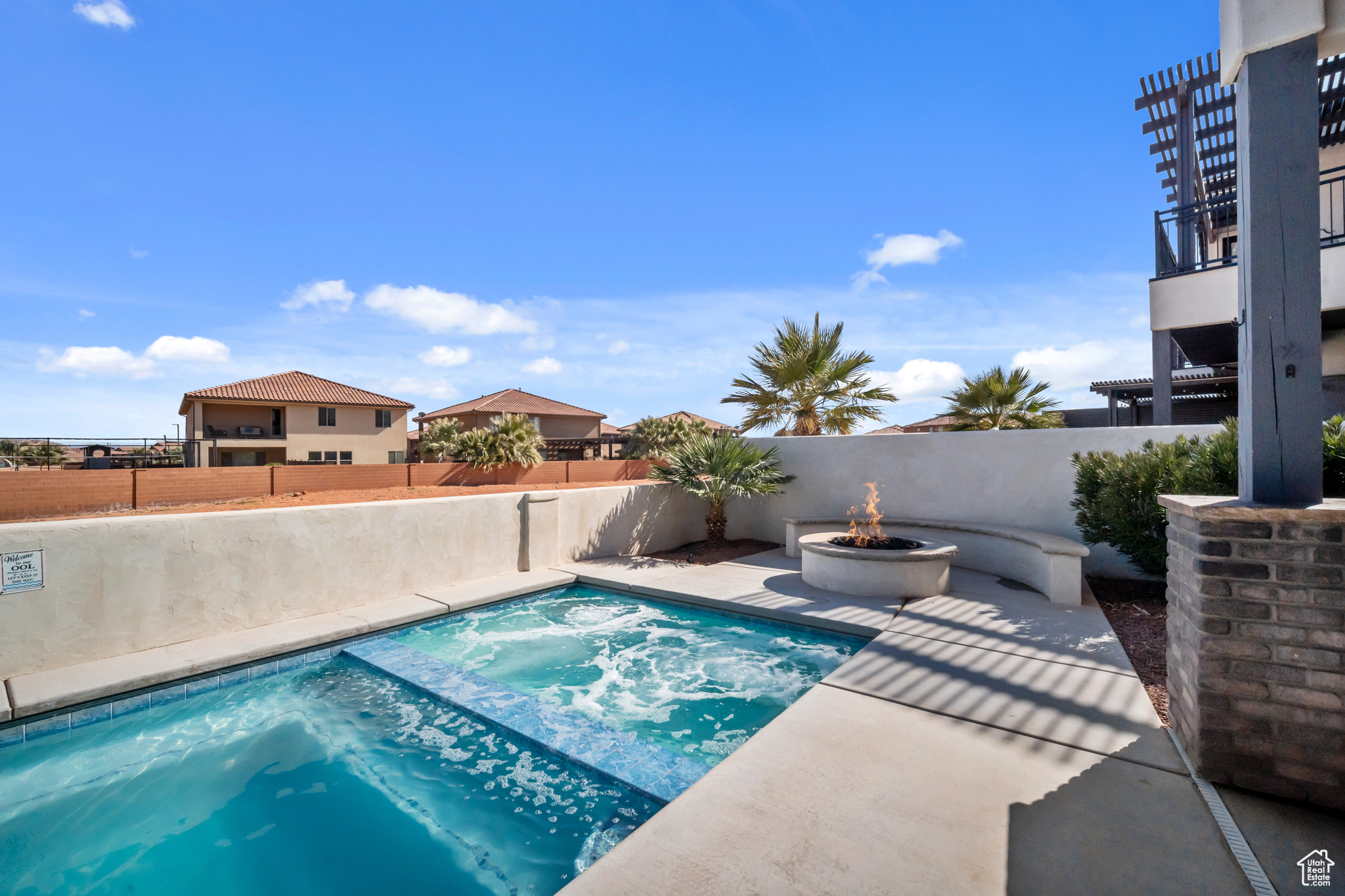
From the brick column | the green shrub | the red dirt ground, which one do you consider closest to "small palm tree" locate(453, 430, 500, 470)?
the red dirt ground

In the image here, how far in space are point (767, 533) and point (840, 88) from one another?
7.95 metres

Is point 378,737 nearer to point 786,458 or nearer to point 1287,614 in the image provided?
point 1287,614

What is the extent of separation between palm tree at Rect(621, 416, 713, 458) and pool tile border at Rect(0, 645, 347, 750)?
1729 cm

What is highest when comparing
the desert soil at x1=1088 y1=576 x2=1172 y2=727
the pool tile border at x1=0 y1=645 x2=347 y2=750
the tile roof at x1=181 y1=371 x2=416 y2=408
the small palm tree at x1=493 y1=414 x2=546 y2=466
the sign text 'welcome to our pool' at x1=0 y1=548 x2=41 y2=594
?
the tile roof at x1=181 y1=371 x2=416 y2=408

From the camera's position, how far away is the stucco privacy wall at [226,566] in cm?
445

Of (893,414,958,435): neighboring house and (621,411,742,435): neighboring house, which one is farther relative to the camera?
(621,411,742,435): neighboring house

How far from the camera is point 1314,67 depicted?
233 centimetres

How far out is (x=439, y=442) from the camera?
65.2 ft

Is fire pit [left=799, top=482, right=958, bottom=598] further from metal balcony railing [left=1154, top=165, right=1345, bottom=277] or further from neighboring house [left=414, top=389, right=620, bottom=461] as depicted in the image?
neighboring house [left=414, top=389, right=620, bottom=461]

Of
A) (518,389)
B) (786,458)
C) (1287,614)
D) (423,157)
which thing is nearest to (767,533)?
(786,458)

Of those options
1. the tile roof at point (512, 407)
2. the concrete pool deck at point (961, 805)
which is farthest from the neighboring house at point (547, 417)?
the concrete pool deck at point (961, 805)

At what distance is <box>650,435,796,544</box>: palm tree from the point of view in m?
9.50

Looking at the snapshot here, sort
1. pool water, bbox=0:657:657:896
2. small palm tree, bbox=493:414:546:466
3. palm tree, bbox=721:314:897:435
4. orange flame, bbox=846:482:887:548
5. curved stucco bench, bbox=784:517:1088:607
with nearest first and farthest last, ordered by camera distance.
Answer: pool water, bbox=0:657:657:896, curved stucco bench, bbox=784:517:1088:607, orange flame, bbox=846:482:887:548, palm tree, bbox=721:314:897:435, small palm tree, bbox=493:414:546:466

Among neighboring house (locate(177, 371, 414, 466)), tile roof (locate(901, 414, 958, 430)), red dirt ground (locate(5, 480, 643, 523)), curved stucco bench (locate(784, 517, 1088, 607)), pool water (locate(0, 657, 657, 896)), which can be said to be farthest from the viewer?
neighboring house (locate(177, 371, 414, 466))
